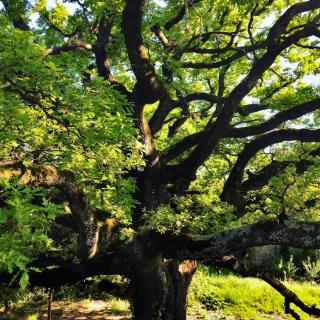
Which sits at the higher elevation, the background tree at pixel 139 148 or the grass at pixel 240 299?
the background tree at pixel 139 148

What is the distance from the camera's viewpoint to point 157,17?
11.7 meters

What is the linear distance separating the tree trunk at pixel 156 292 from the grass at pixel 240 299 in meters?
3.40

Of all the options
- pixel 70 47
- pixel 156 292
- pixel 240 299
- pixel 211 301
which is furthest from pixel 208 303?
pixel 70 47

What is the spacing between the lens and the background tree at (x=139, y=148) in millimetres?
7051

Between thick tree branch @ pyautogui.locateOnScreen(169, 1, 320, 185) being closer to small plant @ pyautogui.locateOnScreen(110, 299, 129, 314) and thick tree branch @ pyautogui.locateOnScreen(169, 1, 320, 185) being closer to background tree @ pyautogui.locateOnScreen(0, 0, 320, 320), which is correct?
background tree @ pyautogui.locateOnScreen(0, 0, 320, 320)

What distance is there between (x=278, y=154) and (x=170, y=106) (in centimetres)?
440

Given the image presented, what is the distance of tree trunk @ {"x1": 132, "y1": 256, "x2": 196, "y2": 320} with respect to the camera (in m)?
10.7

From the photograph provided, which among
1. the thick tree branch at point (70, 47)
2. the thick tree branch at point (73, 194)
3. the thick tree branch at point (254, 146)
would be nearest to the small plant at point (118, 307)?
the thick tree branch at point (254, 146)

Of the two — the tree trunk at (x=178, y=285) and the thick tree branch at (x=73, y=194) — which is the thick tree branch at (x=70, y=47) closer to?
the thick tree branch at (x=73, y=194)

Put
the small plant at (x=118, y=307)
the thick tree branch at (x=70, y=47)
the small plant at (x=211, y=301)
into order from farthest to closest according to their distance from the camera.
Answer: the small plant at (x=211, y=301), the small plant at (x=118, y=307), the thick tree branch at (x=70, y=47)

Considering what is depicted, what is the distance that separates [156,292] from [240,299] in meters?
7.63

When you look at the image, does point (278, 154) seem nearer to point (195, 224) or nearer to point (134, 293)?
point (195, 224)

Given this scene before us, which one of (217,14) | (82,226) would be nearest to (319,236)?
(82,226)

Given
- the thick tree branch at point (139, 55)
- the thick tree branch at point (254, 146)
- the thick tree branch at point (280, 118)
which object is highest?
the thick tree branch at point (139, 55)
